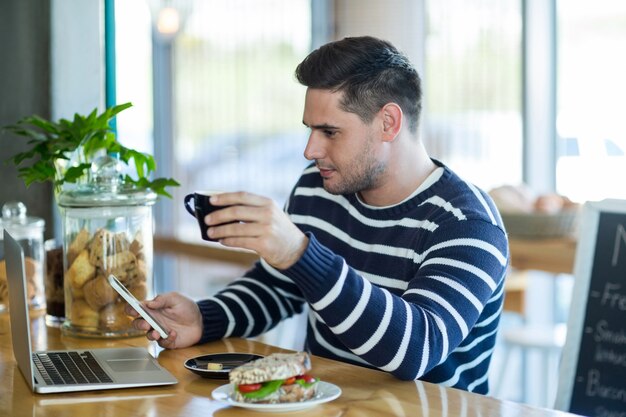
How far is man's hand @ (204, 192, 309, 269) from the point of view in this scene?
1.36 m

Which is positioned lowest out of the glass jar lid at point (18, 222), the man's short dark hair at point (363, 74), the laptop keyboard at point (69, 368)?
the laptop keyboard at point (69, 368)

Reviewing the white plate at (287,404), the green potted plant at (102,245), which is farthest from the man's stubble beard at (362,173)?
the white plate at (287,404)

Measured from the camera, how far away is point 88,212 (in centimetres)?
181

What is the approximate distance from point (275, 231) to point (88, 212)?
1.92 feet

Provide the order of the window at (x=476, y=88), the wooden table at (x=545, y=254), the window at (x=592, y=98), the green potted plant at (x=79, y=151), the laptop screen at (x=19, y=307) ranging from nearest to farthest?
1. the laptop screen at (x=19, y=307)
2. the green potted plant at (x=79, y=151)
3. the wooden table at (x=545, y=254)
4. the window at (x=592, y=98)
5. the window at (x=476, y=88)

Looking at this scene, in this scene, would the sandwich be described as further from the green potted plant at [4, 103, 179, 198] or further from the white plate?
the green potted plant at [4, 103, 179, 198]

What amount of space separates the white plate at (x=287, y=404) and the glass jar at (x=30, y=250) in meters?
0.93

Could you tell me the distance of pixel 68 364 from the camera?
1.51 meters

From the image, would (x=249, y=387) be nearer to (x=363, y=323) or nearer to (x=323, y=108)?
(x=363, y=323)

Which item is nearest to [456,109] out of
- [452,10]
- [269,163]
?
[452,10]

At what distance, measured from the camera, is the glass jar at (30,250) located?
2100 mm

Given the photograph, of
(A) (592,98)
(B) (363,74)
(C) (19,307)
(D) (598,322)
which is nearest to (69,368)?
(C) (19,307)

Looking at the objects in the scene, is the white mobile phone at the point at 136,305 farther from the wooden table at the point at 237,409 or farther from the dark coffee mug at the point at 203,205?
the dark coffee mug at the point at 203,205

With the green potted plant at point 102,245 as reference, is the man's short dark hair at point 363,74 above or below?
above
